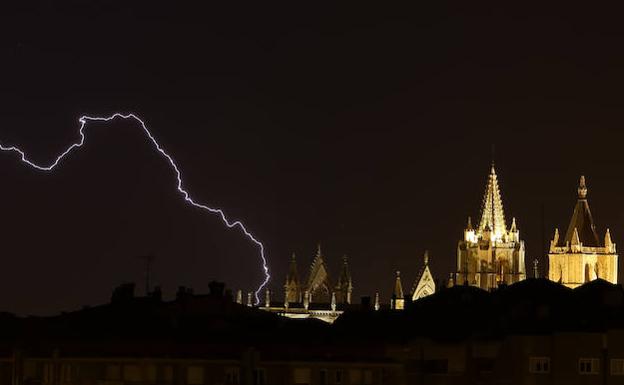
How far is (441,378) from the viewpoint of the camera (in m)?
69.6

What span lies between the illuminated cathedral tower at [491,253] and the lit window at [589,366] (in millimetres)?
114069

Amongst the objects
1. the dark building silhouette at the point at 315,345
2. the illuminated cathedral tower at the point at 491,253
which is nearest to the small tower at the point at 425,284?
the illuminated cathedral tower at the point at 491,253

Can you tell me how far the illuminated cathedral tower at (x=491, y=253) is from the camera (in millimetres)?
182875

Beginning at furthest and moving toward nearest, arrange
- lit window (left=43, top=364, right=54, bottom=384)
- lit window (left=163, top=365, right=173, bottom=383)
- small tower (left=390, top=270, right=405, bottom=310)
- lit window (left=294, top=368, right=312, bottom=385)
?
small tower (left=390, top=270, right=405, bottom=310) < lit window (left=43, top=364, right=54, bottom=384) < lit window (left=294, top=368, right=312, bottom=385) < lit window (left=163, top=365, right=173, bottom=383)

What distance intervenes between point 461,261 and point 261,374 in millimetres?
123021

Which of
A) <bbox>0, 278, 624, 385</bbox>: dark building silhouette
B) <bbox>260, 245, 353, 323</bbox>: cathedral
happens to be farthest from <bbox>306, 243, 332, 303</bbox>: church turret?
<bbox>0, 278, 624, 385</bbox>: dark building silhouette

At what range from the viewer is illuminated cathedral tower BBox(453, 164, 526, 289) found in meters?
183

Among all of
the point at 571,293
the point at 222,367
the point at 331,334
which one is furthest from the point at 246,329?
the point at 571,293

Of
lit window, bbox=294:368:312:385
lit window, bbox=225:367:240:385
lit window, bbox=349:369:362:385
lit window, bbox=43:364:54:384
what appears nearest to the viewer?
lit window, bbox=225:367:240:385

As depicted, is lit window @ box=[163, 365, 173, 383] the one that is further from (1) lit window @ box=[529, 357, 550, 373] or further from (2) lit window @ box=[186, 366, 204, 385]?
(1) lit window @ box=[529, 357, 550, 373]

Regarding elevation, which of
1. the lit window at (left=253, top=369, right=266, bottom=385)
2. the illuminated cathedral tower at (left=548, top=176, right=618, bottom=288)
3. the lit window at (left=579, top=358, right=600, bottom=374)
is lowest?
the lit window at (left=253, top=369, right=266, bottom=385)

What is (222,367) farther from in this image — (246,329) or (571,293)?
(571,293)

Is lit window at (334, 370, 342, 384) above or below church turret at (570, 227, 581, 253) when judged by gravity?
below

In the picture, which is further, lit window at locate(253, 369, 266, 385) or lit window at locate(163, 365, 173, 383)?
lit window at locate(163, 365, 173, 383)
